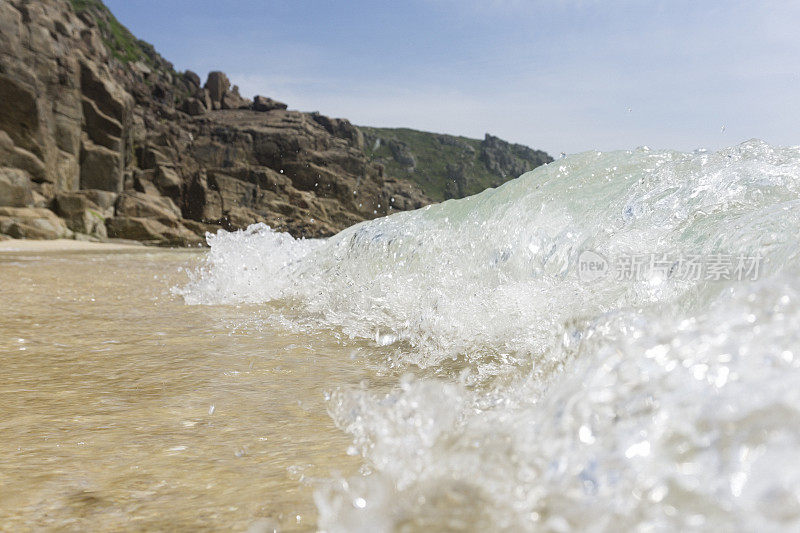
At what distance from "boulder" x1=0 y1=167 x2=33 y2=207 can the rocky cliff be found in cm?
5

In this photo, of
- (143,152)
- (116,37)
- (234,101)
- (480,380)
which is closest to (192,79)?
(116,37)

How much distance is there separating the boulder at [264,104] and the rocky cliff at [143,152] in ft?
0.50

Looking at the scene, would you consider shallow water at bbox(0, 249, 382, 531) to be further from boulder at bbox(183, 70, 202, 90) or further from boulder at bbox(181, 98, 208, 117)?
boulder at bbox(183, 70, 202, 90)

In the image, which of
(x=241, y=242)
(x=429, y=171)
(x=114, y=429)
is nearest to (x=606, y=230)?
(x=114, y=429)

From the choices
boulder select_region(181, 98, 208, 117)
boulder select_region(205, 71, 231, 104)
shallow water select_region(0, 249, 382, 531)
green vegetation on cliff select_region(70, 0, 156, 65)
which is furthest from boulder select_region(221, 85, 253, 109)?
shallow water select_region(0, 249, 382, 531)

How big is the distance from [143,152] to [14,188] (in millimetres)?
15951

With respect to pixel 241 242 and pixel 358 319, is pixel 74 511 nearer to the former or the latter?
pixel 358 319

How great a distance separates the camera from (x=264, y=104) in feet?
180

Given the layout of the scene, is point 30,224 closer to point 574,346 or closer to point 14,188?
point 14,188

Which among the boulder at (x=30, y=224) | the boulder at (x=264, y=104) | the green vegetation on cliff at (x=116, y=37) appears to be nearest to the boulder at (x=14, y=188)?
the boulder at (x=30, y=224)

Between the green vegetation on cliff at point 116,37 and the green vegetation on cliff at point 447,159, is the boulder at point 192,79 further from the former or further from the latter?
the green vegetation on cliff at point 447,159

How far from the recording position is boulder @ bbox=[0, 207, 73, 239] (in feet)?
58.3

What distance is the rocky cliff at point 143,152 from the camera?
74.0 ft

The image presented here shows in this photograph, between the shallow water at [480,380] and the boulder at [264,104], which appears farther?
the boulder at [264,104]
